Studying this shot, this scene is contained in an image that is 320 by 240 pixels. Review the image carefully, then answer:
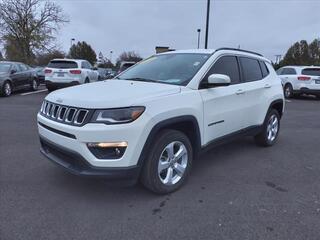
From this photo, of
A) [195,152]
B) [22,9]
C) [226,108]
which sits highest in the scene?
[22,9]

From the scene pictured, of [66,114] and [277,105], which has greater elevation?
[66,114]

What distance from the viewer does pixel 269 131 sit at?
596 cm

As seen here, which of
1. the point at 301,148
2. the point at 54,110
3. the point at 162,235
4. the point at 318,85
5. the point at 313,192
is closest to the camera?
the point at 162,235

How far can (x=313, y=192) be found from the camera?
3.95m

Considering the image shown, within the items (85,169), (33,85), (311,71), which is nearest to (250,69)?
(85,169)

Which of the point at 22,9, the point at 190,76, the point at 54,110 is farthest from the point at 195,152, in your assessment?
the point at 22,9

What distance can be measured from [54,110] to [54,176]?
3.66 ft

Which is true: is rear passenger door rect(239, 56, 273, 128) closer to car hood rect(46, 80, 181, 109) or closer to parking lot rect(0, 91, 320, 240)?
parking lot rect(0, 91, 320, 240)

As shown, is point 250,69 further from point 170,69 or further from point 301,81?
point 301,81

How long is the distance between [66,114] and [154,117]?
37.7 inches

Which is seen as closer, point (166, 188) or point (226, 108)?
point (166, 188)

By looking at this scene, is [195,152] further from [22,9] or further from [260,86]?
[22,9]

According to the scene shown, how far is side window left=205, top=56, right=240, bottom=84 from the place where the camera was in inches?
174

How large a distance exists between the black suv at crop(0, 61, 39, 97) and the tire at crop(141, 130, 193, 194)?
11.2 meters
